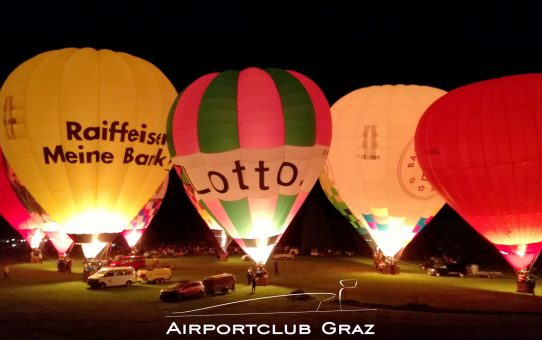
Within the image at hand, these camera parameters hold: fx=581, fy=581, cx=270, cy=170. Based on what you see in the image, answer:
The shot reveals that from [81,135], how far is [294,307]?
855 centimetres

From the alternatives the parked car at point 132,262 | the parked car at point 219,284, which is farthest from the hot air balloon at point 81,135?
the parked car at point 132,262

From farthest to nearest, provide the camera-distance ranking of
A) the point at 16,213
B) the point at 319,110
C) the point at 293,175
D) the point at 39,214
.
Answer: the point at 16,213 < the point at 39,214 < the point at 319,110 < the point at 293,175

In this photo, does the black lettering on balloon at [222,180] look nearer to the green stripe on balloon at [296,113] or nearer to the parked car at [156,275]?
the green stripe on balloon at [296,113]

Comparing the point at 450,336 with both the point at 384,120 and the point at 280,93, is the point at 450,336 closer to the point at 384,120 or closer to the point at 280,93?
the point at 280,93

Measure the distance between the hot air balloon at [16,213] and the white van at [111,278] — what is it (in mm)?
8697

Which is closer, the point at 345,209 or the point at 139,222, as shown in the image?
the point at 345,209

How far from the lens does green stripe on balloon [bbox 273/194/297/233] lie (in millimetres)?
16672

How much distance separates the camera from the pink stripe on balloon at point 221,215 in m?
16.8

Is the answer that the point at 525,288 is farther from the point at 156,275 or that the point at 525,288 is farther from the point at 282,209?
the point at 156,275

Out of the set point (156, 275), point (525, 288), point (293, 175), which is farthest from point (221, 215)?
point (525, 288)

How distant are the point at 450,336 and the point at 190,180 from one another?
9.48 m

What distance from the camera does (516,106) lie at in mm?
15391

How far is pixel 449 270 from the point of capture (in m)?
21.6

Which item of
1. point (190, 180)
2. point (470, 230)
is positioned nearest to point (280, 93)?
point (190, 180)
